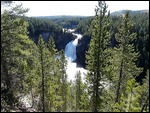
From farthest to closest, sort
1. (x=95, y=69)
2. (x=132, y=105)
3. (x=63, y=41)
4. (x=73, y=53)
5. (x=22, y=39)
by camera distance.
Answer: (x=63, y=41) → (x=73, y=53) → (x=95, y=69) → (x=22, y=39) → (x=132, y=105)

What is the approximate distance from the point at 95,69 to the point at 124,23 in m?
7.30

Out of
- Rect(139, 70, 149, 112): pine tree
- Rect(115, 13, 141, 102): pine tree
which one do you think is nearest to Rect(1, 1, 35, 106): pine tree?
Rect(139, 70, 149, 112): pine tree

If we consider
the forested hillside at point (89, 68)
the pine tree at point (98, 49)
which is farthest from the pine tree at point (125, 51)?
the pine tree at point (98, 49)

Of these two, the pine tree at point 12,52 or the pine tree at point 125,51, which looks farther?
the pine tree at point 125,51

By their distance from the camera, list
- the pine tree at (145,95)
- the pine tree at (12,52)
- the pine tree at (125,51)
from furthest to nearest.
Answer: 1. the pine tree at (125,51)
2. the pine tree at (12,52)
3. the pine tree at (145,95)

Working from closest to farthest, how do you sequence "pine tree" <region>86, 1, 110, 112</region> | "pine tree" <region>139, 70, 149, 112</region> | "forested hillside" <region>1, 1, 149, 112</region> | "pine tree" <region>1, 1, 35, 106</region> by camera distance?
"pine tree" <region>139, 70, 149, 112</region> < "forested hillside" <region>1, 1, 149, 112</region> < "pine tree" <region>1, 1, 35, 106</region> < "pine tree" <region>86, 1, 110, 112</region>

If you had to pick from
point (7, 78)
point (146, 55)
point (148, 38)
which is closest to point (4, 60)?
point (7, 78)

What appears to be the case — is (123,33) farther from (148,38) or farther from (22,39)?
(148,38)

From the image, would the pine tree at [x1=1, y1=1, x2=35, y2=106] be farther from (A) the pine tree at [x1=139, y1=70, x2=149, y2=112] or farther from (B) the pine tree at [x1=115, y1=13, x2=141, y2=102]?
(B) the pine tree at [x1=115, y1=13, x2=141, y2=102]

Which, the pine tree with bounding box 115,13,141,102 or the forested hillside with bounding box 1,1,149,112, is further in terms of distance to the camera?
the pine tree with bounding box 115,13,141,102

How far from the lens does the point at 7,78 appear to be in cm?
1892

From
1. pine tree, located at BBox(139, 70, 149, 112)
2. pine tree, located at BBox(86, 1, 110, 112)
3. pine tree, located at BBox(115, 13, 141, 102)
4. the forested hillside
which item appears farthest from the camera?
pine tree, located at BBox(115, 13, 141, 102)

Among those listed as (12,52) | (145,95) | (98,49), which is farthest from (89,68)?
(145,95)

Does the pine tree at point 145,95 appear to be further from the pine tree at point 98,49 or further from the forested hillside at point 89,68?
the pine tree at point 98,49
